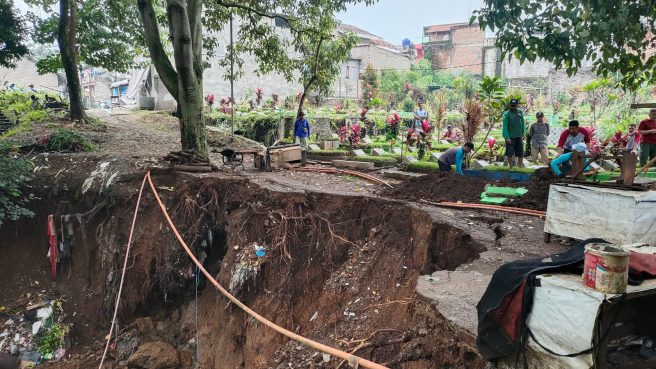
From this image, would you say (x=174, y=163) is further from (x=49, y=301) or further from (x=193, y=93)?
(x=49, y=301)

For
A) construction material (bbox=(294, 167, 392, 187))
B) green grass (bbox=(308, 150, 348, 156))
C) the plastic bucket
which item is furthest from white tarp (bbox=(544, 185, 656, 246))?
green grass (bbox=(308, 150, 348, 156))

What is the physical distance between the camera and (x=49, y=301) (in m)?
9.43

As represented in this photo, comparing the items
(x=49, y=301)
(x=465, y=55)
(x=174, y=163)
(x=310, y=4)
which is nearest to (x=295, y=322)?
(x=174, y=163)

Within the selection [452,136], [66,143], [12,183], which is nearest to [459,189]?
[12,183]

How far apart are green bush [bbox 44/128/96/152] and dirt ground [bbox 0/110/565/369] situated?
2.16ft

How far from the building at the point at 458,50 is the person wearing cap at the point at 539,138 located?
30177 millimetres

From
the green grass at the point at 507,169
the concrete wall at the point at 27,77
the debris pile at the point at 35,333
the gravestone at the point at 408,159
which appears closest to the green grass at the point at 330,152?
the gravestone at the point at 408,159

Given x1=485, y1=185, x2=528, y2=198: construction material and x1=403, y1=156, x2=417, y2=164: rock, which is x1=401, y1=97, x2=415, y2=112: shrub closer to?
x1=403, y1=156, x2=417, y2=164: rock

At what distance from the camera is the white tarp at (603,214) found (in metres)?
4.49

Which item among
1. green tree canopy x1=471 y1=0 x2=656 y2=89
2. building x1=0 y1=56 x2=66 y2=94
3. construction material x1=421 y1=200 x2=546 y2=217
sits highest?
building x1=0 y1=56 x2=66 y2=94

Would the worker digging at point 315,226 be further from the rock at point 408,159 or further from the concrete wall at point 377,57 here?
the concrete wall at point 377,57

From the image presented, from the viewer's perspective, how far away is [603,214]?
477 cm

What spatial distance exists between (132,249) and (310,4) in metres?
7.97

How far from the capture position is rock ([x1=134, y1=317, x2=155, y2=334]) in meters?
8.70
